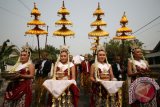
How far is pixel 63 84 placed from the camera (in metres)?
5.69

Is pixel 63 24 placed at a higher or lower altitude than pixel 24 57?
higher

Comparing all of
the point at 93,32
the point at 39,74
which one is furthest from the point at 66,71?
the point at 93,32

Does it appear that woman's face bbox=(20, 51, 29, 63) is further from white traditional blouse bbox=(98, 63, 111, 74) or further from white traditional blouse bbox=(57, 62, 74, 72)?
white traditional blouse bbox=(98, 63, 111, 74)

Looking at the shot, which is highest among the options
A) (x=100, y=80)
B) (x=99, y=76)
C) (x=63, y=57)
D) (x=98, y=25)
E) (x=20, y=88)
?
(x=98, y=25)

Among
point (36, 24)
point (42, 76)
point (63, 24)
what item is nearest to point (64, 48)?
point (42, 76)

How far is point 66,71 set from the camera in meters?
6.27

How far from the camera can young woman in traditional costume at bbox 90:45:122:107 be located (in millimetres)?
6074

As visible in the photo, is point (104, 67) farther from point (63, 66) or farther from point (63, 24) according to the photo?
point (63, 24)

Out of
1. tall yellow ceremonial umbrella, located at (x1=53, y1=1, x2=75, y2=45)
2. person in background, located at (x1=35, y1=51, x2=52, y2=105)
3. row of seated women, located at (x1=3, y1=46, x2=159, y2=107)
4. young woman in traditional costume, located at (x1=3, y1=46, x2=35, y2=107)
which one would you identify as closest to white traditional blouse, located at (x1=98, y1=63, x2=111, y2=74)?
row of seated women, located at (x1=3, y1=46, x2=159, y2=107)

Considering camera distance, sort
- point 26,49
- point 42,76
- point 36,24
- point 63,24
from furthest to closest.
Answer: point 63,24, point 36,24, point 42,76, point 26,49

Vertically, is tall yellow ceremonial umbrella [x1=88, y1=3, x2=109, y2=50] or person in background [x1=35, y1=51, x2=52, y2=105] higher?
tall yellow ceremonial umbrella [x1=88, y1=3, x2=109, y2=50]

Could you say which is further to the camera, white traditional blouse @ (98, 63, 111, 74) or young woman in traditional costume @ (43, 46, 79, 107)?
white traditional blouse @ (98, 63, 111, 74)

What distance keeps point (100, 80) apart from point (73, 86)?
669 millimetres

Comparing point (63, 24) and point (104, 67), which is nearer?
point (104, 67)
